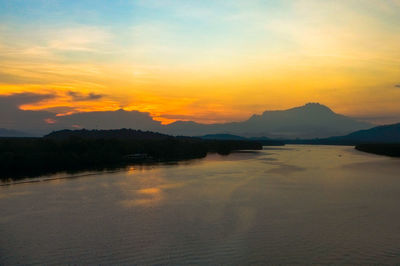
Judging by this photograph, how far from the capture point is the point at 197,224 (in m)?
16.4

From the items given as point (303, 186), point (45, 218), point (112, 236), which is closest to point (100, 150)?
point (303, 186)

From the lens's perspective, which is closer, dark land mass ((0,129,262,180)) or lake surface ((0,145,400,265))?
lake surface ((0,145,400,265))

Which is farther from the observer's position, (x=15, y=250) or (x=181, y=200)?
(x=181, y=200)

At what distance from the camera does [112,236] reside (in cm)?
1459

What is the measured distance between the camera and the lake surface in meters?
12.6

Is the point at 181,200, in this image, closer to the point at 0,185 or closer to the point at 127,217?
the point at 127,217

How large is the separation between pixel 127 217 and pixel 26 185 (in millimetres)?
13433

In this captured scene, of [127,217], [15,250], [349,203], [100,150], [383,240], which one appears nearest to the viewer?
[15,250]

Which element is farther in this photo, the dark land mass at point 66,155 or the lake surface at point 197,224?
the dark land mass at point 66,155

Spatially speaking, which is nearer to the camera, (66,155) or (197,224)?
(197,224)

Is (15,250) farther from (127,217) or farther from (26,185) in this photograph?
(26,185)

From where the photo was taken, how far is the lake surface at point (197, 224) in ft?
41.4

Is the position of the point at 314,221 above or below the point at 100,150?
below

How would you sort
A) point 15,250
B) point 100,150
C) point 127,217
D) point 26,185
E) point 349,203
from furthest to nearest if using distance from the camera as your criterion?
point 100,150 → point 26,185 → point 349,203 → point 127,217 → point 15,250
